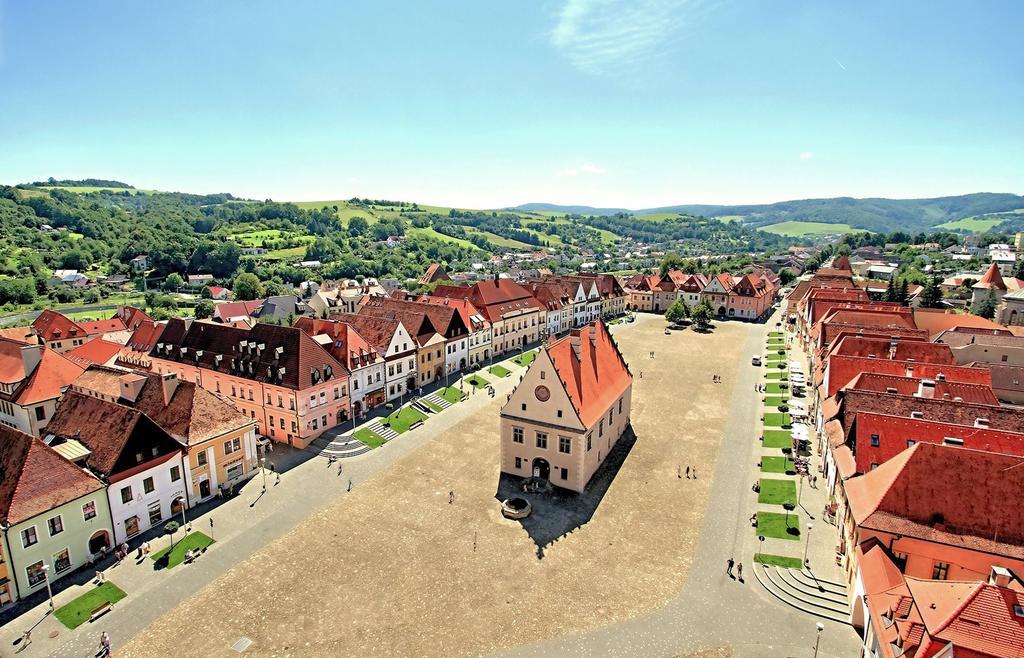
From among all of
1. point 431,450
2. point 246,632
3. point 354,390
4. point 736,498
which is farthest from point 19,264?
point 736,498

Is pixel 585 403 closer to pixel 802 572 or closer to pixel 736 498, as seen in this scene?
pixel 736 498

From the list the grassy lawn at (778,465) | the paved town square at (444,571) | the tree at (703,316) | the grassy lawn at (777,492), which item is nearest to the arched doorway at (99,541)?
the paved town square at (444,571)

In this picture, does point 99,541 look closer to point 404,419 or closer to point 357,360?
point 357,360

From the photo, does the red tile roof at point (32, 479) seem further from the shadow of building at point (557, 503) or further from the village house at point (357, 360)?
the shadow of building at point (557, 503)

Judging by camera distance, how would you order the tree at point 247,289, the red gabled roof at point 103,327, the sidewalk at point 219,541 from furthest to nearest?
the tree at point 247,289
the red gabled roof at point 103,327
the sidewalk at point 219,541

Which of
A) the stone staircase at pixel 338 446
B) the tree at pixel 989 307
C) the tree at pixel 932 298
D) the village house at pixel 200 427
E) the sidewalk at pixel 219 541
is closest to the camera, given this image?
the sidewalk at pixel 219 541

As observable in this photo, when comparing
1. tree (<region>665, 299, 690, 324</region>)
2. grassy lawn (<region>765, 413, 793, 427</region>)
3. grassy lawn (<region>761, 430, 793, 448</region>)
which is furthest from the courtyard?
tree (<region>665, 299, 690, 324</region>)

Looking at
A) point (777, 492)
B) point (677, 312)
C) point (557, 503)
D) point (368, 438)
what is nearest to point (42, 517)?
point (368, 438)
